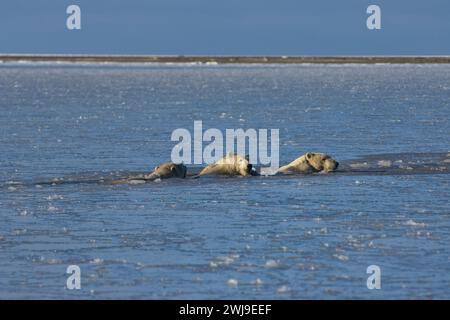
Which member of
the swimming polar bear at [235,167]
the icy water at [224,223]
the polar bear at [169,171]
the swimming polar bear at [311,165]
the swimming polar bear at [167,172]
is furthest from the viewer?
the swimming polar bear at [311,165]

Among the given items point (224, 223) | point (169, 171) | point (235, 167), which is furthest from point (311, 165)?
point (224, 223)

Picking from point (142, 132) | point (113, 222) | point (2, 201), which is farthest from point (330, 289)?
point (142, 132)

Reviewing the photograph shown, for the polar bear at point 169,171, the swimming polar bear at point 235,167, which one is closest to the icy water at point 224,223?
the polar bear at point 169,171

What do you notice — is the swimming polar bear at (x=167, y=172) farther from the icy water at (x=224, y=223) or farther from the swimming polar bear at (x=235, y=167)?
the swimming polar bear at (x=235, y=167)

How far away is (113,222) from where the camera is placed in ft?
54.1

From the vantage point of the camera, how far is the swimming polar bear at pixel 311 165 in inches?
884

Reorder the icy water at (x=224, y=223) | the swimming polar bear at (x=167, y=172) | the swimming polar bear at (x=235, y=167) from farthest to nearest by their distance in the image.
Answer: the swimming polar bear at (x=235, y=167)
the swimming polar bear at (x=167, y=172)
the icy water at (x=224, y=223)

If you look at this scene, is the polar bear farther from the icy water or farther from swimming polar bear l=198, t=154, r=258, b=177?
swimming polar bear l=198, t=154, r=258, b=177

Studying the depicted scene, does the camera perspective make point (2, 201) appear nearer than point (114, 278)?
No

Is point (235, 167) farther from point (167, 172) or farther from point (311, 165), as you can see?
point (311, 165)

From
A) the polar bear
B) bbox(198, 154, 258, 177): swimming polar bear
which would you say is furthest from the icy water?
bbox(198, 154, 258, 177): swimming polar bear

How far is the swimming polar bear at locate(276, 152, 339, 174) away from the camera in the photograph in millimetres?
22453

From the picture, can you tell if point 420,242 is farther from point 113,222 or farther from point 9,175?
point 9,175

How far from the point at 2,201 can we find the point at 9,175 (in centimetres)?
335
